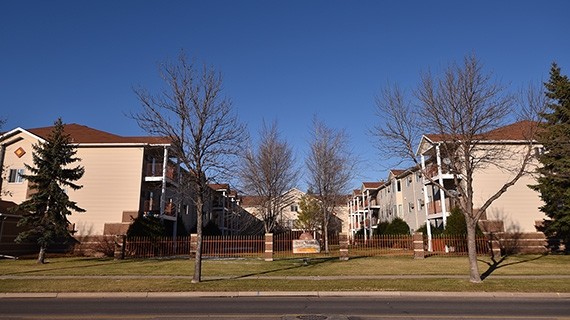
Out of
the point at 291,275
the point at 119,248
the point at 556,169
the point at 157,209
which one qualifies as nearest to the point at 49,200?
the point at 119,248

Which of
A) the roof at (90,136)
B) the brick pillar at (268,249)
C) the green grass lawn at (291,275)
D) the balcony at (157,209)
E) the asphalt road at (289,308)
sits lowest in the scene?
the asphalt road at (289,308)

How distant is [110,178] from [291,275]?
2184 cm

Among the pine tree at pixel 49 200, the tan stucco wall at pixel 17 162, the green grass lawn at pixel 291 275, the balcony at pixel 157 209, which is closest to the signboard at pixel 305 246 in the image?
the green grass lawn at pixel 291 275

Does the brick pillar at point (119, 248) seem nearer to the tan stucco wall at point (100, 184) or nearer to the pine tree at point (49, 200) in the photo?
the pine tree at point (49, 200)

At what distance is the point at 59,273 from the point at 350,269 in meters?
13.3

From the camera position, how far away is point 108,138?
35375 mm

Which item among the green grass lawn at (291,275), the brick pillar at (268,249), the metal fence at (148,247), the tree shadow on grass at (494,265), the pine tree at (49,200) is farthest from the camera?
the metal fence at (148,247)

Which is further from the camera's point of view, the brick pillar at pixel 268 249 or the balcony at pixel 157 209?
the balcony at pixel 157 209

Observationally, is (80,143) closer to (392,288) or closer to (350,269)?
(350,269)

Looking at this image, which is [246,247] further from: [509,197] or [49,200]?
[509,197]

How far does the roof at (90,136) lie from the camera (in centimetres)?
3428

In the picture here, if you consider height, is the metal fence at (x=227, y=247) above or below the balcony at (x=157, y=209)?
below

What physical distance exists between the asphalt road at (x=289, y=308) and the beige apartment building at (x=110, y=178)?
19.8 m

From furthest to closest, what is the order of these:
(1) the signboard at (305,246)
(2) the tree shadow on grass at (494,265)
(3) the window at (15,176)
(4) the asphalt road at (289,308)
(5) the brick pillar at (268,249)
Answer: (3) the window at (15,176) → (1) the signboard at (305,246) → (5) the brick pillar at (268,249) → (2) the tree shadow on grass at (494,265) → (4) the asphalt road at (289,308)
